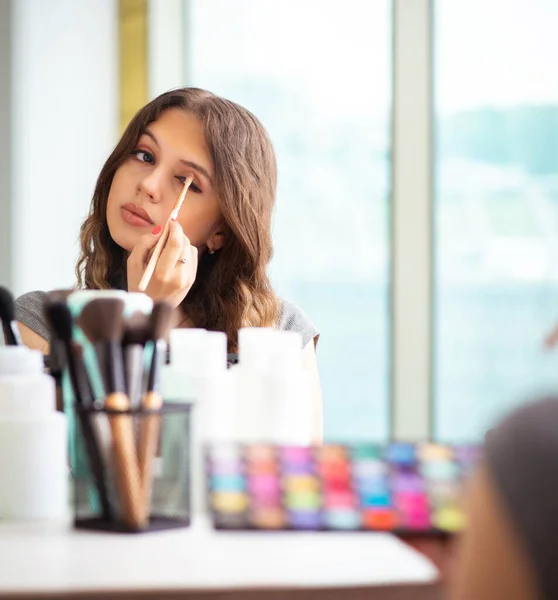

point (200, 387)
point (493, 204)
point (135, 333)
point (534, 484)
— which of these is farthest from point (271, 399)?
point (493, 204)

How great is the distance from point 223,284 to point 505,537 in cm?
142

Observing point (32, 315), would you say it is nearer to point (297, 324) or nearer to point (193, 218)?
point (193, 218)

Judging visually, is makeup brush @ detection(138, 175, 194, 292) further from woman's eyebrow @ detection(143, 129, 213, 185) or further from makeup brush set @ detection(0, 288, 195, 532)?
Result: makeup brush set @ detection(0, 288, 195, 532)

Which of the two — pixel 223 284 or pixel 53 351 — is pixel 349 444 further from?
pixel 223 284

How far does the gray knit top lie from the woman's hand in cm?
17

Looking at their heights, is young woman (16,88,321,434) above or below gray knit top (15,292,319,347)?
above

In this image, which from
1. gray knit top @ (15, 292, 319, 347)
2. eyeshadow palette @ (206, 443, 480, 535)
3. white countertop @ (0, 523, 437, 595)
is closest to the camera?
white countertop @ (0, 523, 437, 595)

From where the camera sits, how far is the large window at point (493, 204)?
8.45ft

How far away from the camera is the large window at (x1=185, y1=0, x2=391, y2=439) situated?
280 cm

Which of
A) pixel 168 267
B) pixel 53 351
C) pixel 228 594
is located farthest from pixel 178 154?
pixel 228 594

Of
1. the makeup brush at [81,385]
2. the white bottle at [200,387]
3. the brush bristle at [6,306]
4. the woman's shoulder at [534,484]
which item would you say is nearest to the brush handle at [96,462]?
the makeup brush at [81,385]

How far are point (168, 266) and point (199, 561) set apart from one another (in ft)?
2.84

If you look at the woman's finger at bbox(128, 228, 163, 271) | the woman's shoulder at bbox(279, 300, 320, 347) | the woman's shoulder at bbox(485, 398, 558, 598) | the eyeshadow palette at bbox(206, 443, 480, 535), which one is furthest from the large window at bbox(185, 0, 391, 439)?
the woman's shoulder at bbox(485, 398, 558, 598)

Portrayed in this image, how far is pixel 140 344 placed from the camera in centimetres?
90
